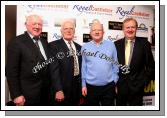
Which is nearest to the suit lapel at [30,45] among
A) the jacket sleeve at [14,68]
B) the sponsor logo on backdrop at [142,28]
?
the jacket sleeve at [14,68]

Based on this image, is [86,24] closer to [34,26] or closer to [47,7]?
[47,7]

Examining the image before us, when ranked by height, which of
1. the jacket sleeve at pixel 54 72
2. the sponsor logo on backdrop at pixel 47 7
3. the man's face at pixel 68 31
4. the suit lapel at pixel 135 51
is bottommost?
the jacket sleeve at pixel 54 72

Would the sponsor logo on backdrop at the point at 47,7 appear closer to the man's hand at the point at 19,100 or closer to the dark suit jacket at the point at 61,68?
the dark suit jacket at the point at 61,68

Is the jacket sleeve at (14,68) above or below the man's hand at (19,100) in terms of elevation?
above

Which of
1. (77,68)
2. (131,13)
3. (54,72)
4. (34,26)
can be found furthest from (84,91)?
(131,13)

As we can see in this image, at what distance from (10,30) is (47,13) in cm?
45

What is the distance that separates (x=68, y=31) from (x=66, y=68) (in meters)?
0.41

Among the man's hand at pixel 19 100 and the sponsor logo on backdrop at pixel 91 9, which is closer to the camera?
the man's hand at pixel 19 100

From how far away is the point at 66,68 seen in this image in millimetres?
3303

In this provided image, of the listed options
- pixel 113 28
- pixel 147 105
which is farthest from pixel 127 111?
pixel 113 28

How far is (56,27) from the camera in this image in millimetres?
3326

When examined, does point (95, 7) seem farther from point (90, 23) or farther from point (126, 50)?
point (126, 50)

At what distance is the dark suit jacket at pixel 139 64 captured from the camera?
335 cm

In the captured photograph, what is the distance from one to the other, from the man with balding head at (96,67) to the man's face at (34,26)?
535mm
